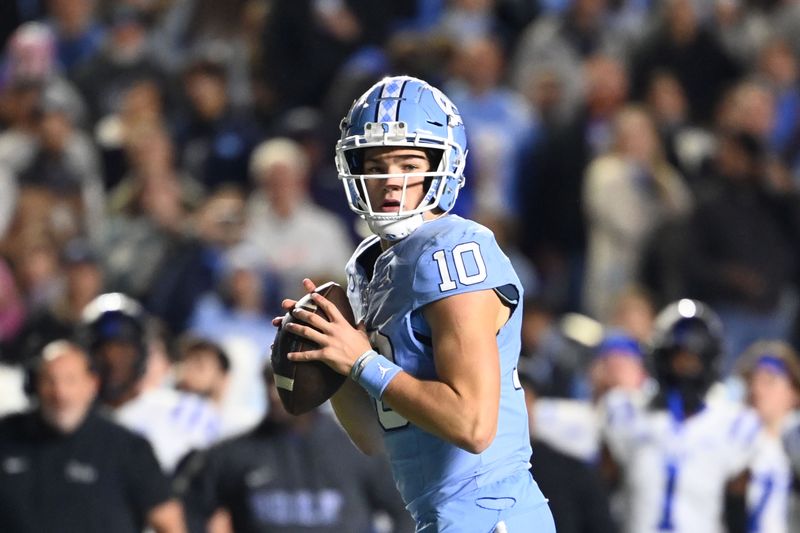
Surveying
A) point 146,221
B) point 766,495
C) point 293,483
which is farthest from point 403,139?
point 146,221

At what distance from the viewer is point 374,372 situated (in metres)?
3.36

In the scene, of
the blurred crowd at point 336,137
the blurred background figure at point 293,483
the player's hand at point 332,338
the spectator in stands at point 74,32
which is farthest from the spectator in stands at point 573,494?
the spectator in stands at point 74,32

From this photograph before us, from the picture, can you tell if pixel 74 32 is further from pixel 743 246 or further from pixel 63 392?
pixel 63 392

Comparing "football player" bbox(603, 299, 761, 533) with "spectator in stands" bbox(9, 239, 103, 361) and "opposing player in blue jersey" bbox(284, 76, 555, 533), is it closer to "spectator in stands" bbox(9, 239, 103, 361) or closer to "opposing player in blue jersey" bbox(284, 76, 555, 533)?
"spectator in stands" bbox(9, 239, 103, 361)

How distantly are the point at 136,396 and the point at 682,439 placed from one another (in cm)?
237

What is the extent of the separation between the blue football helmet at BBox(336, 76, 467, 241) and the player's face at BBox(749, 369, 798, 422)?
3.93 meters

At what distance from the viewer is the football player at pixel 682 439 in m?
6.83

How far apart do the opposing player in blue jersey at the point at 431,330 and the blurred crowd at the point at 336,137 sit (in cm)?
457

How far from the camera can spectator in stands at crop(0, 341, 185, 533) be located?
19.5ft

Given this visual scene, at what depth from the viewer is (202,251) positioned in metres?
9.31

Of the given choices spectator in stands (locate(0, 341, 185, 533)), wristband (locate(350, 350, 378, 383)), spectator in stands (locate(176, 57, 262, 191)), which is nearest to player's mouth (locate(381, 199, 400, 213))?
wristband (locate(350, 350, 378, 383))

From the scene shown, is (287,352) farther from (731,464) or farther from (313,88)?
(313,88)

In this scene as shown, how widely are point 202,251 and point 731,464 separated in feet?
11.9

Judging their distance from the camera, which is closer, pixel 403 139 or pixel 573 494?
pixel 403 139
